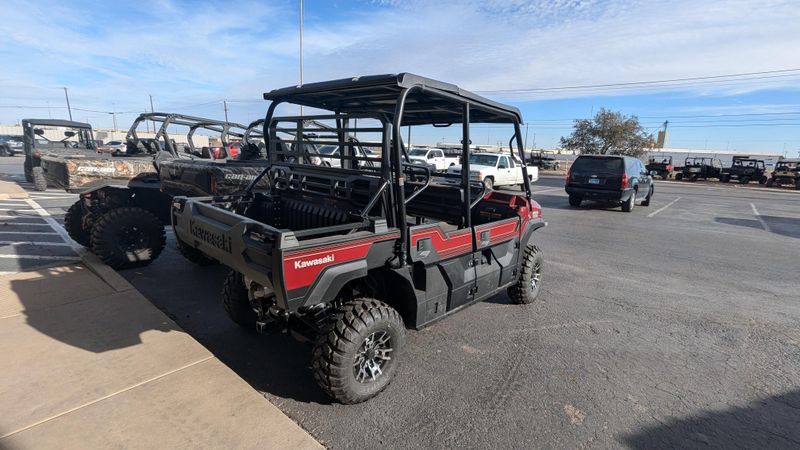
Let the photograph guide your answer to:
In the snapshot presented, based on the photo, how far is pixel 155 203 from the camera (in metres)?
6.09

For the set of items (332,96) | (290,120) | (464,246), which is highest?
(332,96)

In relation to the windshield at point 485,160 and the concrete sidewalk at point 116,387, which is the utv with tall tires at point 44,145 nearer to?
the concrete sidewalk at point 116,387

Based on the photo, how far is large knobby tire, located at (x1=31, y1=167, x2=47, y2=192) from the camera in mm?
11945

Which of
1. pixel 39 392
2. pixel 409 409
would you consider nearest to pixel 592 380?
pixel 409 409

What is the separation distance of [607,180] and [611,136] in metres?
27.5

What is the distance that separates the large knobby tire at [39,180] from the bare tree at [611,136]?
35575 mm

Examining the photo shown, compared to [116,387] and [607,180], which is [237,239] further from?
[607,180]

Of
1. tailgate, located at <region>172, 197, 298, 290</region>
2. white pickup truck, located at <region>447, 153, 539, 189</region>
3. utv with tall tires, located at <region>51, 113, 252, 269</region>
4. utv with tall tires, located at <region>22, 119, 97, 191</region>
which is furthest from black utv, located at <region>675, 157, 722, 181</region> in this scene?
tailgate, located at <region>172, 197, 298, 290</region>

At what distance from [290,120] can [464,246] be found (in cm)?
185

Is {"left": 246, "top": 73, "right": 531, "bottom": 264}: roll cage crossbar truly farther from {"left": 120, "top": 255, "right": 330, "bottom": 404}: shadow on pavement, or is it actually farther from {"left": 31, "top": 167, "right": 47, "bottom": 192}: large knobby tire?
{"left": 31, "top": 167, "right": 47, "bottom": 192}: large knobby tire

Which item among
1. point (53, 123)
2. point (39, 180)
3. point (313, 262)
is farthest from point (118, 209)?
point (39, 180)

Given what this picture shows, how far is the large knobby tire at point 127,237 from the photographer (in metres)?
5.07

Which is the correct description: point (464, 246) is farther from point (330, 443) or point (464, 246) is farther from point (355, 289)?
point (330, 443)

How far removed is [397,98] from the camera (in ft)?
10.4
